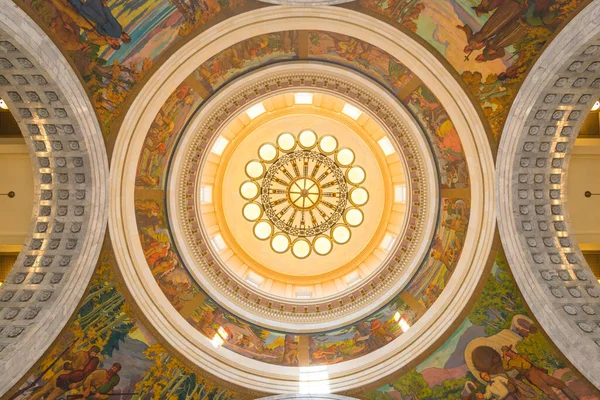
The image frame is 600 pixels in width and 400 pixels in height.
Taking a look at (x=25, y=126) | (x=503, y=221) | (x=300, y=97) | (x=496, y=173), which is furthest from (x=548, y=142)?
(x=25, y=126)

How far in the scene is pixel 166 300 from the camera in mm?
11172

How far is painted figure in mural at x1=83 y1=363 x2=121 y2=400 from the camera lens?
33.4ft

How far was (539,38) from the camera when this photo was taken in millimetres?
9352

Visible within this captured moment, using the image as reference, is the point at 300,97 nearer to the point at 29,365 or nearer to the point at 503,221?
the point at 503,221

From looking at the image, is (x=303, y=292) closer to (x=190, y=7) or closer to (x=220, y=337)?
(x=220, y=337)

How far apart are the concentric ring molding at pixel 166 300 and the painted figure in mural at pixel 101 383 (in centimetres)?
126

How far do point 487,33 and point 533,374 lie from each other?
7.21 m

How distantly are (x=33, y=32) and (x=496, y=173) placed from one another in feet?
31.2

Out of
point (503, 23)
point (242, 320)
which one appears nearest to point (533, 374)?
point (242, 320)

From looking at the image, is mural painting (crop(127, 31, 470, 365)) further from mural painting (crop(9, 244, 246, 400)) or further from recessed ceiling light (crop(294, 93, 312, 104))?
recessed ceiling light (crop(294, 93, 312, 104))

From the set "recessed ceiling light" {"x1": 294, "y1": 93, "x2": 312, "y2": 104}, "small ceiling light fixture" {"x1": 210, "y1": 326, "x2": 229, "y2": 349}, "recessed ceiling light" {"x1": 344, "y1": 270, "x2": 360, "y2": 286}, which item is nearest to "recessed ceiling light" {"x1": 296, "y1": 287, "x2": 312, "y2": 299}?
"recessed ceiling light" {"x1": 344, "y1": 270, "x2": 360, "y2": 286}

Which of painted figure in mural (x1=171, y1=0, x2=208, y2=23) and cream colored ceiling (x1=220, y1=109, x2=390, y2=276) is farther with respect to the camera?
cream colored ceiling (x1=220, y1=109, x2=390, y2=276)

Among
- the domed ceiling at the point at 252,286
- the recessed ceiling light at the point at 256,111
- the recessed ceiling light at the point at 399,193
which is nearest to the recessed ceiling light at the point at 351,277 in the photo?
the domed ceiling at the point at 252,286

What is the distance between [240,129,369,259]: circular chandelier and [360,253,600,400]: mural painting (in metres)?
6.04
